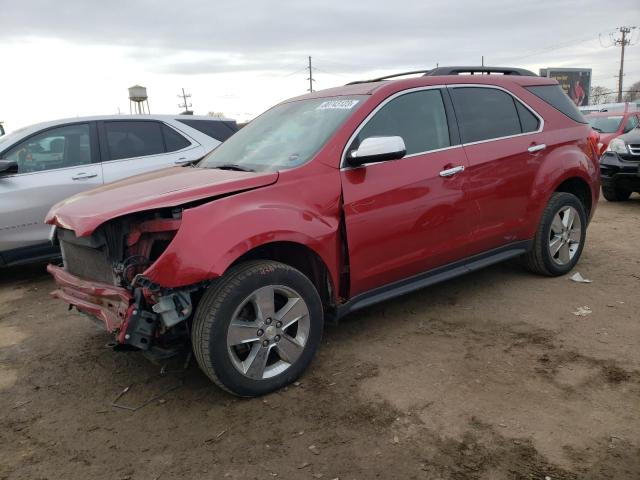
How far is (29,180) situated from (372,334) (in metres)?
4.04

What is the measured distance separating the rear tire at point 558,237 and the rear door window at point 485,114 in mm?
808

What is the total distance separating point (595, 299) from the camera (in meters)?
4.45

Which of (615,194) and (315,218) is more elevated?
(315,218)

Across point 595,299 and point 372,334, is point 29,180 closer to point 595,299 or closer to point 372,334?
point 372,334

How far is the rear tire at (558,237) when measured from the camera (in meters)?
4.71

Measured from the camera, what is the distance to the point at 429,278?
3.96 metres

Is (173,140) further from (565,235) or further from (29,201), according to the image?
(565,235)

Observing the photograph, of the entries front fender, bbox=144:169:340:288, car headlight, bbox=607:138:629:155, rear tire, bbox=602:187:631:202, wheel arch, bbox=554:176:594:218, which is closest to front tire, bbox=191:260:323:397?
front fender, bbox=144:169:340:288

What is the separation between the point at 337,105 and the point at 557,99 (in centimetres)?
236

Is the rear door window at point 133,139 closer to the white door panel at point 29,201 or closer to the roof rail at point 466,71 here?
the white door panel at point 29,201

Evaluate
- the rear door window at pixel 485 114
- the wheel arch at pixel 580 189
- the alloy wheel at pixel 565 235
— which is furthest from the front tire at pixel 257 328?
the wheel arch at pixel 580 189

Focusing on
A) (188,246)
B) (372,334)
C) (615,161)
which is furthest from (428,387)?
(615,161)

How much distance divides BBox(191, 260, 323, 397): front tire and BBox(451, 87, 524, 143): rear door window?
191 cm

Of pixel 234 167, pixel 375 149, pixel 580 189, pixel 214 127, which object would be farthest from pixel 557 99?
pixel 214 127
